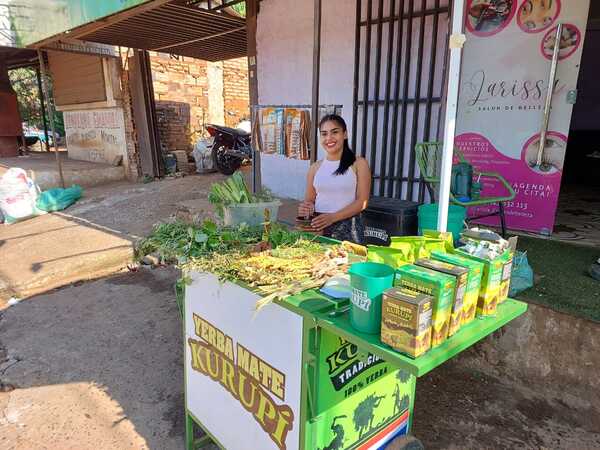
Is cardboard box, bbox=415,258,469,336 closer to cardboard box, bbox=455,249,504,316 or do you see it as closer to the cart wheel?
cardboard box, bbox=455,249,504,316

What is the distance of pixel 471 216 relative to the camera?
441 cm

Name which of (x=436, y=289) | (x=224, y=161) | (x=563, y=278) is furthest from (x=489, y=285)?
(x=224, y=161)

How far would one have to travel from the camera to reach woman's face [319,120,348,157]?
9.02 feet

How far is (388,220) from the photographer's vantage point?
12.1 ft

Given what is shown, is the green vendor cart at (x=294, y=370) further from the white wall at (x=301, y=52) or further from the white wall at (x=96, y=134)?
the white wall at (x=96, y=134)

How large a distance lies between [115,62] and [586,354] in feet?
33.1

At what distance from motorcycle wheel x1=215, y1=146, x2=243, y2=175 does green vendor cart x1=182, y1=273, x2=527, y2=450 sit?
789 cm

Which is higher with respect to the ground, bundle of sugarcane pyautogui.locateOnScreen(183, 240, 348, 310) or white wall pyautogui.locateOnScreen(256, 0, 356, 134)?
white wall pyautogui.locateOnScreen(256, 0, 356, 134)

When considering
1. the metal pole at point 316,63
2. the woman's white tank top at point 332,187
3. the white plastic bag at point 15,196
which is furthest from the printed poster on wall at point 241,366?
the white plastic bag at point 15,196

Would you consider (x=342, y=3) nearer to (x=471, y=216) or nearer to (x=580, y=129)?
(x=471, y=216)

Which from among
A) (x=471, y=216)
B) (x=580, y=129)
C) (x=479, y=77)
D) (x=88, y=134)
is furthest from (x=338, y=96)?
(x=88, y=134)

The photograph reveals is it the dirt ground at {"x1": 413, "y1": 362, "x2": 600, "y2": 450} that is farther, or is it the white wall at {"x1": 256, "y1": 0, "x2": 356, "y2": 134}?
the white wall at {"x1": 256, "y1": 0, "x2": 356, "y2": 134}

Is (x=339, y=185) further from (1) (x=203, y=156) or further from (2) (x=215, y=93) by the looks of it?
(2) (x=215, y=93)

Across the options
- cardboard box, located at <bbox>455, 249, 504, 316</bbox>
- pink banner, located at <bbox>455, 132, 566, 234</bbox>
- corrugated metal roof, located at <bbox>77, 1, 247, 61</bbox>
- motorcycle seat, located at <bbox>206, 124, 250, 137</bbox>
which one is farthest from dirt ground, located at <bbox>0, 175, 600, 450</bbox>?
motorcycle seat, located at <bbox>206, 124, 250, 137</bbox>
